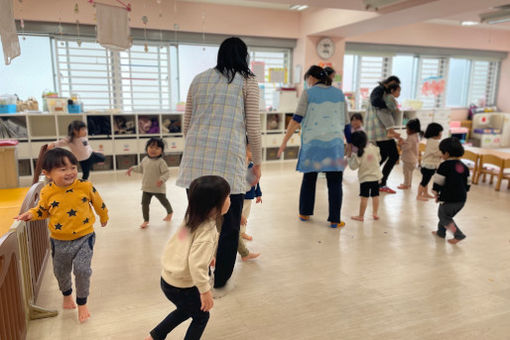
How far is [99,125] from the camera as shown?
5836mm

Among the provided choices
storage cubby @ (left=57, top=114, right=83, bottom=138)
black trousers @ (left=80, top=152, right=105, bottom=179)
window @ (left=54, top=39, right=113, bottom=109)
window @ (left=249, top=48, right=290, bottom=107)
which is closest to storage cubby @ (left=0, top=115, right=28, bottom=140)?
storage cubby @ (left=57, top=114, right=83, bottom=138)

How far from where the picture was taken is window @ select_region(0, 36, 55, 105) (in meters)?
5.74

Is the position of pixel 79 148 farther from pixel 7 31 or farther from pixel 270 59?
pixel 270 59

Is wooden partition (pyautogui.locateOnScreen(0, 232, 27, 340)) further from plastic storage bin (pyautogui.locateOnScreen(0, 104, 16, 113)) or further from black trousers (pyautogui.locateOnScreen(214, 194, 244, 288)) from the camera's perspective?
plastic storage bin (pyautogui.locateOnScreen(0, 104, 16, 113))

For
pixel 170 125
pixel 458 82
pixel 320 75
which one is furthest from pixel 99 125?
pixel 458 82

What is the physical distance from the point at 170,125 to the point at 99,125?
3.56ft

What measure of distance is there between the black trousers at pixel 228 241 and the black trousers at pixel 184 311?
Answer: 0.62m

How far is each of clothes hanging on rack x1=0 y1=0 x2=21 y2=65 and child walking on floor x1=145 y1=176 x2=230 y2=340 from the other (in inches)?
74.3

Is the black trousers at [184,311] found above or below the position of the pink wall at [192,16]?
below

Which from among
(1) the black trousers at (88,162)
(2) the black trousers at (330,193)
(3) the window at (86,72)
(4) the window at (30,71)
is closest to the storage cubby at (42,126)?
(4) the window at (30,71)

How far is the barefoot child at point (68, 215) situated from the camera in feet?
6.10

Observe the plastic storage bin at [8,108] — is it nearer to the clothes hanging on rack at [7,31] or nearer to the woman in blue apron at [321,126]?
the clothes hanging on rack at [7,31]

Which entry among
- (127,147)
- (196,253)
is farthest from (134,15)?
(196,253)

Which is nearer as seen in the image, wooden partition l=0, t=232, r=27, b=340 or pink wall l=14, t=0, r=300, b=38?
wooden partition l=0, t=232, r=27, b=340
